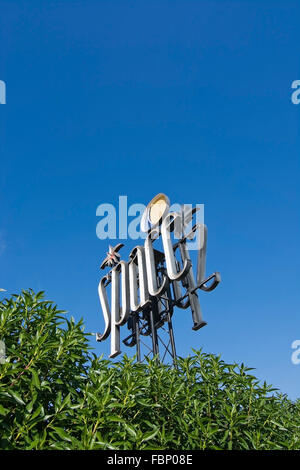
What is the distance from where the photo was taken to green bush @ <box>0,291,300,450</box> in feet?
18.7

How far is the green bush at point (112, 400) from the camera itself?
5.69m

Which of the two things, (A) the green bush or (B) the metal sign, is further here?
(B) the metal sign

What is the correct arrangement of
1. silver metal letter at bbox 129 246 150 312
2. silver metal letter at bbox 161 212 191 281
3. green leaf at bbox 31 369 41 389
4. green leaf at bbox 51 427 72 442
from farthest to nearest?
silver metal letter at bbox 129 246 150 312 < silver metal letter at bbox 161 212 191 281 < green leaf at bbox 31 369 41 389 < green leaf at bbox 51 427 72 442

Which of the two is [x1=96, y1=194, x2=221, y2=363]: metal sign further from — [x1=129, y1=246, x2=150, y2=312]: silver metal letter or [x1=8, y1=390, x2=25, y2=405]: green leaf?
[x1=8, y1=390, x2=25, y2=405]: green leaf

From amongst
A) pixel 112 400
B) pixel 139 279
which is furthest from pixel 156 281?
pixel 112 400

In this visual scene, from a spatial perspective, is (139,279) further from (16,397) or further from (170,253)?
(16,397)

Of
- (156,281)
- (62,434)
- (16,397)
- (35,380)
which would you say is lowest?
Answer: (62,434)

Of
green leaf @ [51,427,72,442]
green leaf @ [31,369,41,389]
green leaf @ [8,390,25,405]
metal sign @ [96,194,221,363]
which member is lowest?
green leaf @ [51,427,72,442]

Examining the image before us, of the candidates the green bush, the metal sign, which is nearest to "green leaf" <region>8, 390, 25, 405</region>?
the green bush

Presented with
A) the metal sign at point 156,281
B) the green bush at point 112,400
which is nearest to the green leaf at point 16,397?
the green bush at point 112,400

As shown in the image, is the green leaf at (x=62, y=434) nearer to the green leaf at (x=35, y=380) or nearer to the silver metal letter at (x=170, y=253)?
the green leaf at (x=35, y=380)

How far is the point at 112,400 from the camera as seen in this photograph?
629 cm
